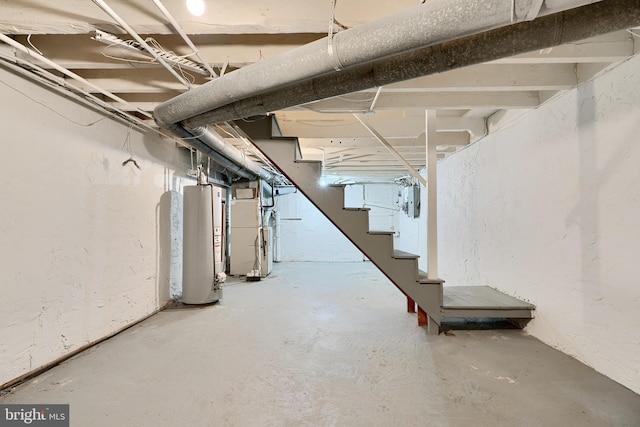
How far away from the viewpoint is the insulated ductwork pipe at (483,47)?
3.44ft

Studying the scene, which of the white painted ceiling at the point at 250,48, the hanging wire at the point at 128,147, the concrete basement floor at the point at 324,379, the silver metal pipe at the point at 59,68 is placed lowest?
the concrete basement floor at the point at 324,379

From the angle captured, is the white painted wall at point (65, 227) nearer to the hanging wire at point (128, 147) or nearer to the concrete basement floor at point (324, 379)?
the hanging wire at point (128, 147)

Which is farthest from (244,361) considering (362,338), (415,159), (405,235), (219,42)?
(405,235)

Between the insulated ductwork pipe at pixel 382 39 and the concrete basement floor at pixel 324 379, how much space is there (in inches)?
66.2

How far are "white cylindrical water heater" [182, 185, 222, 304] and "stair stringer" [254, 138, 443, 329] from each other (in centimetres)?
125

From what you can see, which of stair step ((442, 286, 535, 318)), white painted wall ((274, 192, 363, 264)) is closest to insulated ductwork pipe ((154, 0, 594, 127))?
stair step ((442, 286, 535, 318))

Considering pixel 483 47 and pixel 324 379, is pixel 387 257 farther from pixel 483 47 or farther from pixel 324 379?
pixel 483 47

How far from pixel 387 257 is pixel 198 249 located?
218cm

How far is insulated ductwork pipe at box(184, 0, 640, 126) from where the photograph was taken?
1.05m

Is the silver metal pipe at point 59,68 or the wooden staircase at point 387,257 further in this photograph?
the wooden staircase at point 387,257

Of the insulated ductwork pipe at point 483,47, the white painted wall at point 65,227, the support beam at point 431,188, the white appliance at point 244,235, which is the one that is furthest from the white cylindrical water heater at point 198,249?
the support beam at point 431,188

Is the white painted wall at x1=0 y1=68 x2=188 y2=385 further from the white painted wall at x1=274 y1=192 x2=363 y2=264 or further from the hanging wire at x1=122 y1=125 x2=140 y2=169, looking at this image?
the white painted wall at x1=274 y1=192 x2=363 y2=264

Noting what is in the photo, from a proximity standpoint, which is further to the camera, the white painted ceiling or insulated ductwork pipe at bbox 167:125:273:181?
insulated ductwork pipe at bbox 167:125:273:181

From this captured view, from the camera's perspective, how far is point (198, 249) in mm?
3357
